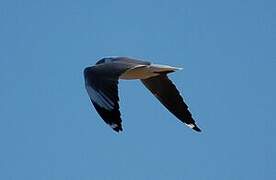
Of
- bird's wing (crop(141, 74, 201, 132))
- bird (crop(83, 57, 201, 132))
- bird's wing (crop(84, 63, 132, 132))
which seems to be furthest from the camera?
bird's wing (crop(141, 74, 201, 132))

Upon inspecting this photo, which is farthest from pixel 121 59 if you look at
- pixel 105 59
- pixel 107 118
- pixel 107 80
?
pixel 107 118

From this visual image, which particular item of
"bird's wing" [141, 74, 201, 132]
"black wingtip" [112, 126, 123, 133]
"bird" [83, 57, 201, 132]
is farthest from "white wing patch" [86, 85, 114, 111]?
"bird's wing" [141, 74, 201, 132]

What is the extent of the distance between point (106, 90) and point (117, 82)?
0.21 meters

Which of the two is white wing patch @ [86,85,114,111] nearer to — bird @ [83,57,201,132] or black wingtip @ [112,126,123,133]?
bird @ [83,57,201,132]

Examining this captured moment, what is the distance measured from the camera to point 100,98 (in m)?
10.0

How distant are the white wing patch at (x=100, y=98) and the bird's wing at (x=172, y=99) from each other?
246 centimetres

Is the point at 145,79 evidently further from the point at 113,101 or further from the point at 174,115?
the point at 113,101

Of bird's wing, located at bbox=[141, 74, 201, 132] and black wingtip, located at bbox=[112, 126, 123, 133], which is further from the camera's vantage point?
bird's wing, located at bbox=[141, 74, 201, 132]

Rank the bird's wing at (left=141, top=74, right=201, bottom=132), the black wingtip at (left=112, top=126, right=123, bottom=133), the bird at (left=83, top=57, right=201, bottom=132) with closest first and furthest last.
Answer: the black wingtip at (left=112, top=126, right=123, bottom=133) → the bird at (left=83, top=57, right=201, bottom=132) → the bird's wing at (left=141, top=74, right=201, bottom=132)

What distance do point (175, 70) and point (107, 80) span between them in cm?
169

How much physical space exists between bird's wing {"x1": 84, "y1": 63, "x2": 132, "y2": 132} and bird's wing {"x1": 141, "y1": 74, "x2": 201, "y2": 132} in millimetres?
1889

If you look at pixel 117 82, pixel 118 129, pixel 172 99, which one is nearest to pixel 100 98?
pixel 117 82

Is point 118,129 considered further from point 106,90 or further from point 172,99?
point 172,99

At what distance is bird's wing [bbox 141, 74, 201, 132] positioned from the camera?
12.6 m
